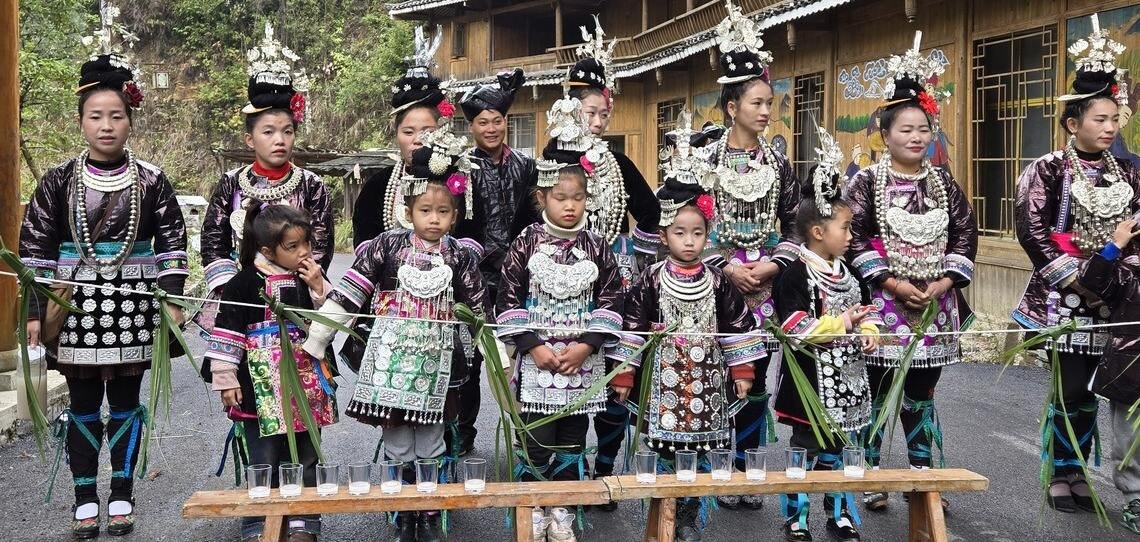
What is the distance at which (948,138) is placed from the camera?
34.9ft

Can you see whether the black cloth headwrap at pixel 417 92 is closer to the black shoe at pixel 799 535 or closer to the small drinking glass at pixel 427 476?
the small drinking glass at pixel 427 476

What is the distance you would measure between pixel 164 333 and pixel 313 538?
1.05 metres

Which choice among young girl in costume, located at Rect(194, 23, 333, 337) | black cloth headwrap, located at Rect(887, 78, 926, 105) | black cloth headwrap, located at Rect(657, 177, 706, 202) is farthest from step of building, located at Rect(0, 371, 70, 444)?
black cloth headwrap, located at Rect(887, 78, 926, 105)

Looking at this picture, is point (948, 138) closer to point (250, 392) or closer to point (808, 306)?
Answer: point (808, 306)

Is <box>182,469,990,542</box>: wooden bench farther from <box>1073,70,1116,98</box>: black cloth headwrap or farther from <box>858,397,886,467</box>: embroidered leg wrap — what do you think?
<box>1073,70,1116,98</box>: black cloth headwrap

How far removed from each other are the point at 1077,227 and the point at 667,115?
14572 mm

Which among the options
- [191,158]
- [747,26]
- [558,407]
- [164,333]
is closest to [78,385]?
[164,333]

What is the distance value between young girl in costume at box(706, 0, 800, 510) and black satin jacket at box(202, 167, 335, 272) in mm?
1835

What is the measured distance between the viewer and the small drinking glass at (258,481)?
3.71m

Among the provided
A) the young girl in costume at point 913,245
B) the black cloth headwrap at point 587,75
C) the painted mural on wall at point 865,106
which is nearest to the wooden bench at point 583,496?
the young girl in costume at point 913,245

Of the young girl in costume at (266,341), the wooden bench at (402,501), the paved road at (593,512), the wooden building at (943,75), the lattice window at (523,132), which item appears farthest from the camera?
the lattice window at (523,132)

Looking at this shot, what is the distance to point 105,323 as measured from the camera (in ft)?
14.5

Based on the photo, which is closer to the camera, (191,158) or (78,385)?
(78,385)

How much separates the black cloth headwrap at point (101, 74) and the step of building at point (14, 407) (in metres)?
2.78
